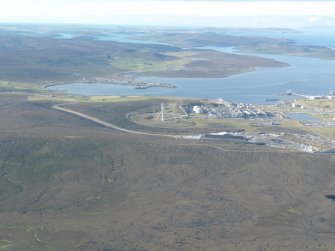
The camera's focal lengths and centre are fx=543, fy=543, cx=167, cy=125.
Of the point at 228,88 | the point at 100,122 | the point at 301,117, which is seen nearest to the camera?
the point at 100,122

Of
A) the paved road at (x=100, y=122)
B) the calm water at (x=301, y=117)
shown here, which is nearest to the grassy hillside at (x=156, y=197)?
the paved road at (x=100, y=122)

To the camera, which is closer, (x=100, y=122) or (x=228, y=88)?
(x=100, y=122)

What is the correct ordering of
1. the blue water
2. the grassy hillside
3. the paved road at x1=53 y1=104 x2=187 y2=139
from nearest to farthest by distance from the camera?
the grassy hillside, the paved road at x1=53 y1=104 x2=187 y2=139, the blue water

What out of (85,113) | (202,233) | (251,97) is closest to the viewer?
(202,233)

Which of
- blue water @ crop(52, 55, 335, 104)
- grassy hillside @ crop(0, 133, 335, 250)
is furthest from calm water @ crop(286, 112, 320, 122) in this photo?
grassy hillside @ crop(0, 133, 335, 250)

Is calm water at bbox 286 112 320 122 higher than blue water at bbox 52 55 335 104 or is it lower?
higher

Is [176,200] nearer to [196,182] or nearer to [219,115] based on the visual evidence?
[196,182]

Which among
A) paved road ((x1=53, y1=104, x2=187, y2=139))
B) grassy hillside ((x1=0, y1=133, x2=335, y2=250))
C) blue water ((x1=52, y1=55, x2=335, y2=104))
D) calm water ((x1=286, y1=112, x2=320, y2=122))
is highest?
grassy hillside ((x1=0, y1=133, x2=335, y2=250))

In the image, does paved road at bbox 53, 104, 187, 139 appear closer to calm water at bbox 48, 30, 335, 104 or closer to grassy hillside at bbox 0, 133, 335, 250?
grassy hillside at bbox 0, 133, 335, 250

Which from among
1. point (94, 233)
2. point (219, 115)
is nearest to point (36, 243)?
point (94, 233)

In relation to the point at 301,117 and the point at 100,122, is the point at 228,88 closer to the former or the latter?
the point at 301,117

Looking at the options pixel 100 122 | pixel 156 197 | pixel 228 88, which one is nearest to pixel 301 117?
pixel 100 122
